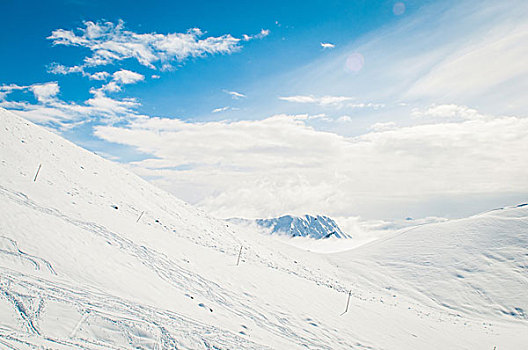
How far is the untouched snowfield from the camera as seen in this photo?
997cm

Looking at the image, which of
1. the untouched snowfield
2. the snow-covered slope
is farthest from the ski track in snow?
the snow-covered slope

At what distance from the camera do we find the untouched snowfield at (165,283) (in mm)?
9969

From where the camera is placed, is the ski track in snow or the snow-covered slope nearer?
the ski track in snow

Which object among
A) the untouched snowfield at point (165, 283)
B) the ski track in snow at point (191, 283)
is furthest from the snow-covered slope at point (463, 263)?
the ski track in snow at point (191, 283)

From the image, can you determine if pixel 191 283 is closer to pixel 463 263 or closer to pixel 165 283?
pixel 165 283

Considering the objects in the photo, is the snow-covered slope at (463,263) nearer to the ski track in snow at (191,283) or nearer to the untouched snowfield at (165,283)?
the untouched snowfield at (165,283)

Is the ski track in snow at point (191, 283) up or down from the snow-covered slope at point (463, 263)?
down

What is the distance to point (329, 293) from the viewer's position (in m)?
24.4

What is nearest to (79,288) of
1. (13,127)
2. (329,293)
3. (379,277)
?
(329,293)

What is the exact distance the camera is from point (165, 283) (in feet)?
50.9

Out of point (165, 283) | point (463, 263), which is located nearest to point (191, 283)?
point (165, 283)

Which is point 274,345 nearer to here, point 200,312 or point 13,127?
point 200,312

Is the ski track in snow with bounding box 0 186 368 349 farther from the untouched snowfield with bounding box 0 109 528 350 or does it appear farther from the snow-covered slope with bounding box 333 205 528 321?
the snow-covered slope with bounding box 333 205 528 321

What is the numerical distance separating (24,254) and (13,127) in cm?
2674
